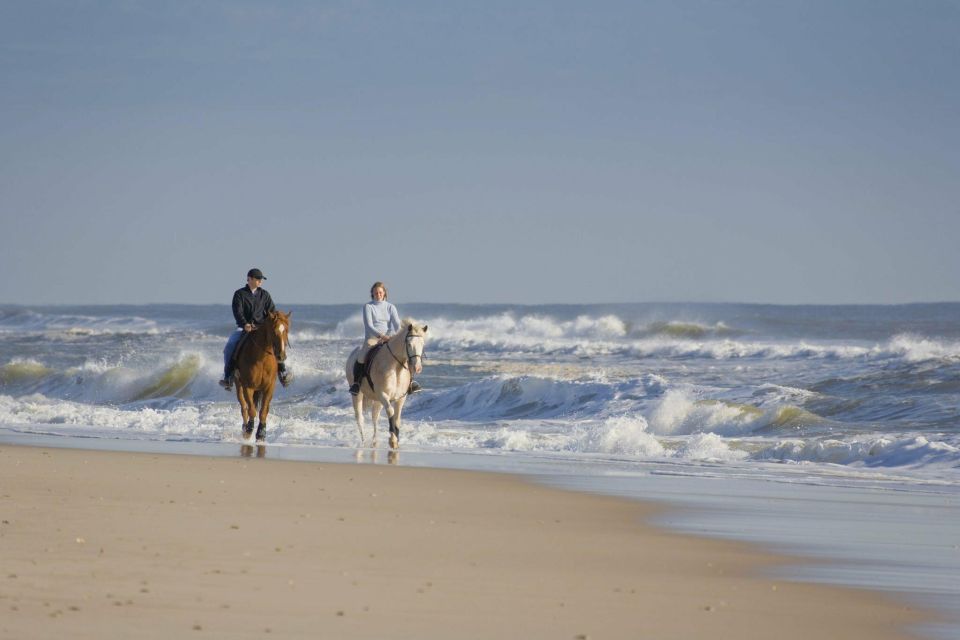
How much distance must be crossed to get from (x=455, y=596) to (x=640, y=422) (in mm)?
13215

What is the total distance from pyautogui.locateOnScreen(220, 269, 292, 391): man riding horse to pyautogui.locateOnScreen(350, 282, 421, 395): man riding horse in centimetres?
89

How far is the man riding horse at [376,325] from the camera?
1681 centimetres

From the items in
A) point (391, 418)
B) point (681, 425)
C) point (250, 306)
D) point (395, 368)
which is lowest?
point (681, 425)

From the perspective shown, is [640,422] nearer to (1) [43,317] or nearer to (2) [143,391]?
(2) [143,391]

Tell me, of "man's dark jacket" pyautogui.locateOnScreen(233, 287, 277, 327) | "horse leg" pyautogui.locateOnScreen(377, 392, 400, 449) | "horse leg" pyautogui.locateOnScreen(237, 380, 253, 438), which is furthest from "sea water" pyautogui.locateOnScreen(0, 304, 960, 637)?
"man's dark jacket" pyautogui.locateOnScreen(233, 287, 277, 327)

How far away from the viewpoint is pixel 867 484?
1314 cm

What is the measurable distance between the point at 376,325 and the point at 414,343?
3.32 ft

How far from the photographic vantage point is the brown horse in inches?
643

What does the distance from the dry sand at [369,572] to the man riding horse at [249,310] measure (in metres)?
6.34

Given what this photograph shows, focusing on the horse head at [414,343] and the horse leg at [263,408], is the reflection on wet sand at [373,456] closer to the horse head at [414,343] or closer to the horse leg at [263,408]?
the horse head at [414,343]

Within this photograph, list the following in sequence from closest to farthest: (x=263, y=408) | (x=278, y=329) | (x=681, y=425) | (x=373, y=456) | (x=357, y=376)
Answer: (x=373, y=456) < (x=278, y=329) < (x=263, y=408) < (x=357, y=376) < (x=681, y=425)

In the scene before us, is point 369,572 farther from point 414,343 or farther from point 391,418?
point 391,418

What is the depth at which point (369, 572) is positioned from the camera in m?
6.57

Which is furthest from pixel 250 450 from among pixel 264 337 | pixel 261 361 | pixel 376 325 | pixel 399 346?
pixel 376 325
